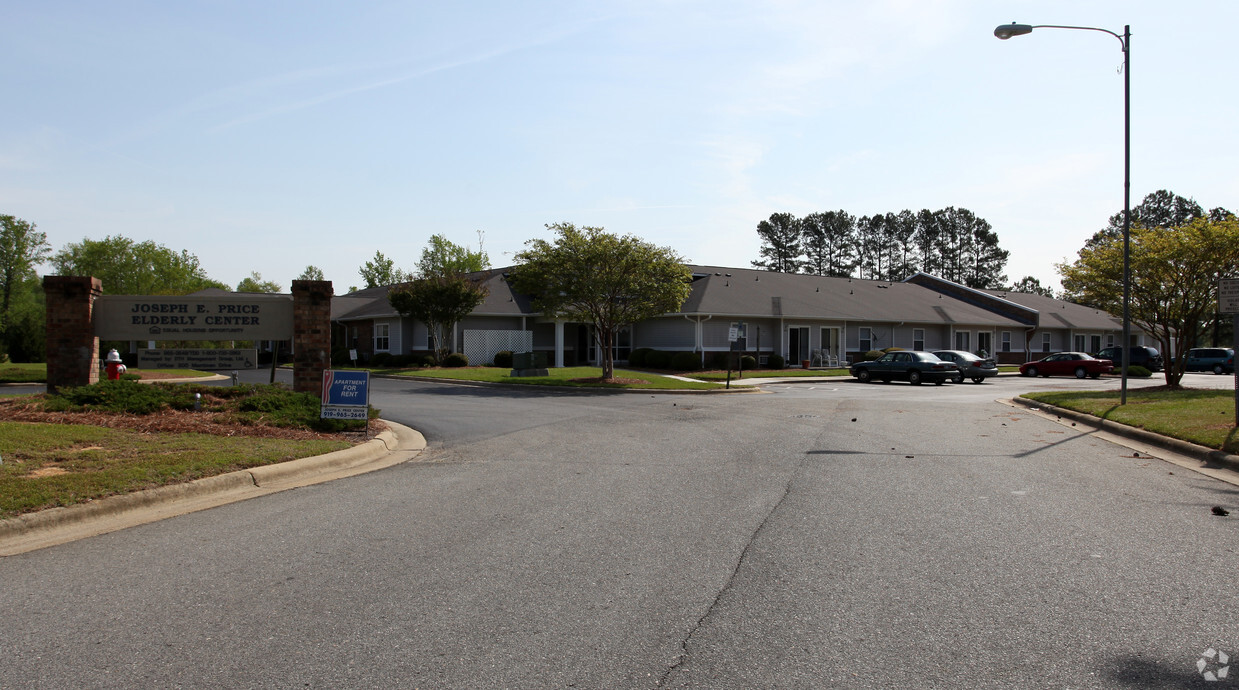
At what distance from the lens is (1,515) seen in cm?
666

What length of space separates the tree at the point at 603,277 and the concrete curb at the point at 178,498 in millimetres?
16202

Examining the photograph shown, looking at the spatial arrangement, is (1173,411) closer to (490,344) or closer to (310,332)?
(310,332)

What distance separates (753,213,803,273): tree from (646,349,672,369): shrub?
59.6m

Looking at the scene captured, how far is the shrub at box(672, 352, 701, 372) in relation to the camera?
36.3 metres

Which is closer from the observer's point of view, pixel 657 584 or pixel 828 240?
pixel 657 584

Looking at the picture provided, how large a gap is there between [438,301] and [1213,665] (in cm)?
3406

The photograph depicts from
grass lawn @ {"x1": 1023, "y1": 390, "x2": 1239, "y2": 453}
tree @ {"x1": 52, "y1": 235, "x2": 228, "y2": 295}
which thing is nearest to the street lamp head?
grass lawn @ {"x1": 1023, "y1": 390, "x2": 1239, "y2": 453}

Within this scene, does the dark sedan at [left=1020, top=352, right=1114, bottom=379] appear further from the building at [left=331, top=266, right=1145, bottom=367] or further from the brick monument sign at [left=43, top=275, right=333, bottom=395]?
the brick monument sign at [left=43, top=275, right=333, bottom=395]

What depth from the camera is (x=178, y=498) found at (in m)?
8.08

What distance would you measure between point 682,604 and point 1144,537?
4.23 meters

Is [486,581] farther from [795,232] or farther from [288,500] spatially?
[795,232]

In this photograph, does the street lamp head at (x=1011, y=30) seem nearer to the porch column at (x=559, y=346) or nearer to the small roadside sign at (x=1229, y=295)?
the small roadside sign at (x=1229, y=295)

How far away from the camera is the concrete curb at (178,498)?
6.62 m

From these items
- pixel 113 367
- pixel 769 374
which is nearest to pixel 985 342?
pixel 769 374
